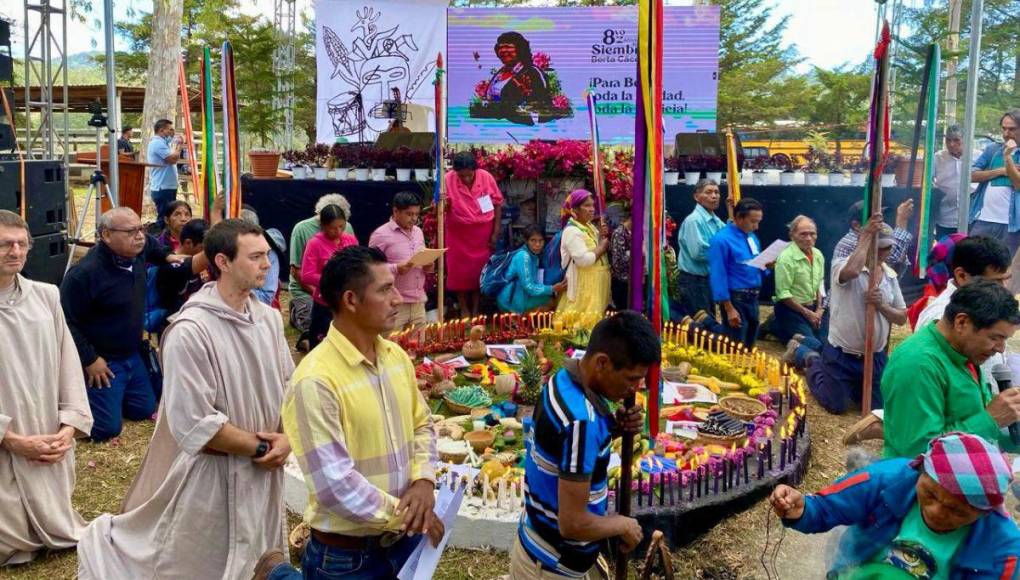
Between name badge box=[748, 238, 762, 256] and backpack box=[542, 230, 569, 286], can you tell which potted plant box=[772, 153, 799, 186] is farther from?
backpack box=[542, 230, 569, 286]

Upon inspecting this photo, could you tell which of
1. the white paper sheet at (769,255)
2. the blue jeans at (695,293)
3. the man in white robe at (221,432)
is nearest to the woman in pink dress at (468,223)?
the blue jeans at (695,293)

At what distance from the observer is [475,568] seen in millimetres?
4145

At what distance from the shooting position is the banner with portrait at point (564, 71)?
495 inches

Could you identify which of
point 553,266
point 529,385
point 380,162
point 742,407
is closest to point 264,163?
point 380,162

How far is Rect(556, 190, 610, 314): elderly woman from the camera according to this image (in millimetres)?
8219

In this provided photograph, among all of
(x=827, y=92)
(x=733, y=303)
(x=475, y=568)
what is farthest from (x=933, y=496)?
(x=827, y=92)

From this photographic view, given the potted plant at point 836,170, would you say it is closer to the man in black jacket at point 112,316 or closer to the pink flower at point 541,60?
the pink flower at point 541,60

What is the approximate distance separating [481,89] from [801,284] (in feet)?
22.3

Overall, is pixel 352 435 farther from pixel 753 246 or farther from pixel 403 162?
pixel 403 162

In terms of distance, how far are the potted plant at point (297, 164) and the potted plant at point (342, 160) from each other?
0.42 metres

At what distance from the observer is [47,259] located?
8.86 m

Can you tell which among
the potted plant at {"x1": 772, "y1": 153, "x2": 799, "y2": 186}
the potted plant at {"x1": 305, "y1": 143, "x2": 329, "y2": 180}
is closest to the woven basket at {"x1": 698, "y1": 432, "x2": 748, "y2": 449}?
the potted plant at {"x1": 772, "y1": 153, "x2": 799, "y2": 186}

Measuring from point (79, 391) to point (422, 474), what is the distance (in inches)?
97.3

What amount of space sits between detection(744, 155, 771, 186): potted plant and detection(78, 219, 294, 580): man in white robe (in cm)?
813
